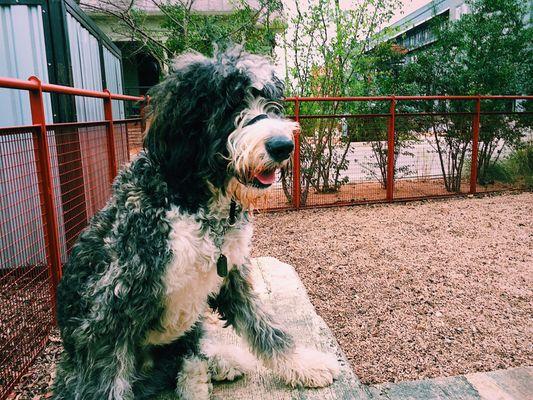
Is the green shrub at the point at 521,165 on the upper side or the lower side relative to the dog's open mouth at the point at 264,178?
lower

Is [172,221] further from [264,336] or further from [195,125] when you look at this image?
[264,336]

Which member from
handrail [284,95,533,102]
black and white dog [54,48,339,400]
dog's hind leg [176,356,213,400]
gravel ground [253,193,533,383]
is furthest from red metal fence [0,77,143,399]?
handrail [284,95,533,102]

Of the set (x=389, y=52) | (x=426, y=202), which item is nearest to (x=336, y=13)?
(x=389, y=52)

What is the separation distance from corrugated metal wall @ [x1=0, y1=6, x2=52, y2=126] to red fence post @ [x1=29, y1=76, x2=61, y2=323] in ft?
4.67

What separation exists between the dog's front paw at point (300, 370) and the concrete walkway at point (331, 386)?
4 cm

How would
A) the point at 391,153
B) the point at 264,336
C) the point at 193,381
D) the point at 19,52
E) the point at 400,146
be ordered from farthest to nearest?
the point at 400,146 < the point at 391,153 < the point at 19,52 < the point at 264,336 < the point at 193,381

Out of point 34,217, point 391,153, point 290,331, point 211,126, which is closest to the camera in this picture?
point 211,126

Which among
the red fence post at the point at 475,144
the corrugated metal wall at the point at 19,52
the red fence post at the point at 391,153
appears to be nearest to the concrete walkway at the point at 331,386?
the corrugated metal wall at the point at 19,52

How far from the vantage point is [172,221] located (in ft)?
5.82

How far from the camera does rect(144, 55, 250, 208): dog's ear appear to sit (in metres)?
1.79

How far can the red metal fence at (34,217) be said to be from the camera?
9.78 ft

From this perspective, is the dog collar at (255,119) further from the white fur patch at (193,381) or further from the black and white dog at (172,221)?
the white fur patch at (193,381)

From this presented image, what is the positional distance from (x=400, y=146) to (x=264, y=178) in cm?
667

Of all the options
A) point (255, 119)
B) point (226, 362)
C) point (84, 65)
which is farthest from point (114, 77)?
point (255, 119)
